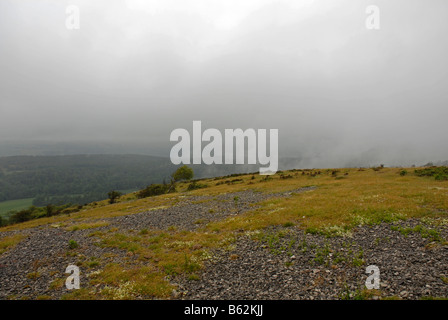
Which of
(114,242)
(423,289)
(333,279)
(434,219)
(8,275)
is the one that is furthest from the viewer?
(114,242)

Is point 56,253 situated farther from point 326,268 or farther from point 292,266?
point 326,268

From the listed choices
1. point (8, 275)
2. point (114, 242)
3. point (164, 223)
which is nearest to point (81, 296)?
point (8, 275)

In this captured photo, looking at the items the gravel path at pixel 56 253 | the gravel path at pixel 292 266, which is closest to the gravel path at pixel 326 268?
the gravel path at pixel 292 266

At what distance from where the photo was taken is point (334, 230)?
61.6 feet

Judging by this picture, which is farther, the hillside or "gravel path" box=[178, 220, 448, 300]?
the hillside

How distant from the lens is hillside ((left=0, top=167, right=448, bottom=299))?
38.2 ft

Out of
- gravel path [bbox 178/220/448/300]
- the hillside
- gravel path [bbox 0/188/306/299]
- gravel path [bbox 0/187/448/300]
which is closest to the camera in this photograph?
gravel path [bbox 178/220/448/300]

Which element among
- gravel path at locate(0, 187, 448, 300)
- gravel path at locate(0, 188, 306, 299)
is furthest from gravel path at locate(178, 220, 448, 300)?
gravel path at locate(0, 188, 306, 299)

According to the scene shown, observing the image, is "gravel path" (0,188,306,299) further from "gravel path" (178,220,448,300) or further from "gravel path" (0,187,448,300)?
"gravel path" (178,220,448,300)

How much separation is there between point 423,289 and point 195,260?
530 inches

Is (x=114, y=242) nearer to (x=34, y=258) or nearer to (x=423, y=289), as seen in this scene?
(x=34, y=258)

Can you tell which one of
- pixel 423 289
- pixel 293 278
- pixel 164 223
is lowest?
pixel 164 223

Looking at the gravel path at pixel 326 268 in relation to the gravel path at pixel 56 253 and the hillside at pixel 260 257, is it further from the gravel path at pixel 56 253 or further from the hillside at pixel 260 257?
the gravel path at pixel 56 253

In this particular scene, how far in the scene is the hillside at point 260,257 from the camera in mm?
11641
